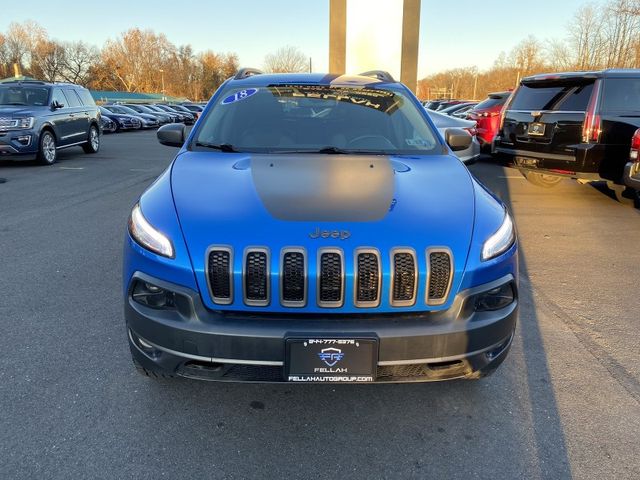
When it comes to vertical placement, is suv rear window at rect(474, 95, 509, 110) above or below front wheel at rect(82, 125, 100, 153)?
above

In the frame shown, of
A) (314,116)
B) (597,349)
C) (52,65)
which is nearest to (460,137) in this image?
(314,116)

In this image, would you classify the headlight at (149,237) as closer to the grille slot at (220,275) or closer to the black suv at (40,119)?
the grille slot at (220,275)

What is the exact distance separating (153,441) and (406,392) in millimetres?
1308

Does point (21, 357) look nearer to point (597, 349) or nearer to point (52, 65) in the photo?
point (597, 349)

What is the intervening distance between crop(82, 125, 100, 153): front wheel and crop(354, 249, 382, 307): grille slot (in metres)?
13.9

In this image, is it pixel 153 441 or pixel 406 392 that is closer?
pixel 153 441

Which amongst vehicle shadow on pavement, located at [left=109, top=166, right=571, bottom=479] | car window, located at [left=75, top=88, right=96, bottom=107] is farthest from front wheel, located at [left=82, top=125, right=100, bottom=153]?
vehicle shadow on pavement, located at [left=109, top=166, right=571, bottom=479]

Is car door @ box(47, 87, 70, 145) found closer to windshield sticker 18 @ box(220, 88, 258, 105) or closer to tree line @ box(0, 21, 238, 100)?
windshield sticker 18 @ box(220, 88, 258, 105)

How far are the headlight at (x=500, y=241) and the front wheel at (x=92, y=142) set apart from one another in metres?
13.9

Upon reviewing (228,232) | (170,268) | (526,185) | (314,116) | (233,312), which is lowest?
(526,185)

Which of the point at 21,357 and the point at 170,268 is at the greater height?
the point at 170,268

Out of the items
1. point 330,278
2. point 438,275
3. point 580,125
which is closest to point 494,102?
point 580,125

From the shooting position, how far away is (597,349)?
318cm

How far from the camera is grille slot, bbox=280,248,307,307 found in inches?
79.7
